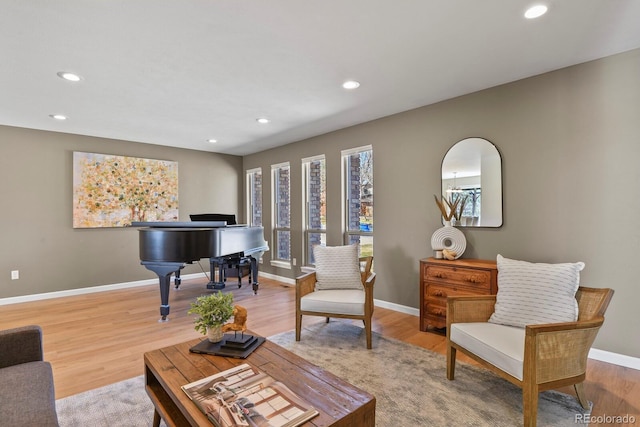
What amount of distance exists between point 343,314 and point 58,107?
3976mm

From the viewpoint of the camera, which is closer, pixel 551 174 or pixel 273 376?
pixel 273 376

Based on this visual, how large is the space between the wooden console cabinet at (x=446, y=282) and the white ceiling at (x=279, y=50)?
176 centimetres

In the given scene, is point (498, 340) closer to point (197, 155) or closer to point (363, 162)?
point (363, 162)

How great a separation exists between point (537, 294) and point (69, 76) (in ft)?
13.7

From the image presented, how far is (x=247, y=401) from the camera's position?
4.23 ft

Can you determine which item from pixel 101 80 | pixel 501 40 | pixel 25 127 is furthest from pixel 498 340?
pixel 25 127

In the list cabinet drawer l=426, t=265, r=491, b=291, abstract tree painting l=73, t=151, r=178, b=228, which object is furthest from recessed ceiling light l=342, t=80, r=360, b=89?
abstract tree painting l=73, t=151, r=178, b=228

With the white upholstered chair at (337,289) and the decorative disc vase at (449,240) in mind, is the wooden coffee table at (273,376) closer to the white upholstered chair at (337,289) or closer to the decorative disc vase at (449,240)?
the white upholstered chair at (337,289)

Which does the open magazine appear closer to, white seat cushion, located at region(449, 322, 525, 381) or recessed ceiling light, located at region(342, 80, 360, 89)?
white seat cushion, located at region(449, 322, 525, 381)

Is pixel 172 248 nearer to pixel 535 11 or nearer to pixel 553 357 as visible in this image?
pixel 553 357

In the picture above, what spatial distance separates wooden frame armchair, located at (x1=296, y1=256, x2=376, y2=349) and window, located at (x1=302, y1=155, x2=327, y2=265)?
193 centimetres

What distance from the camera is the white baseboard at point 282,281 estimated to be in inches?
A: 97.8

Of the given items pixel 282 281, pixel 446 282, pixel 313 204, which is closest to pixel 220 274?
pixel 282 281

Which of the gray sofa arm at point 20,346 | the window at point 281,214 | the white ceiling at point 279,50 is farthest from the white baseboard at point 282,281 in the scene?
the gray sofa arm at point 20,346
